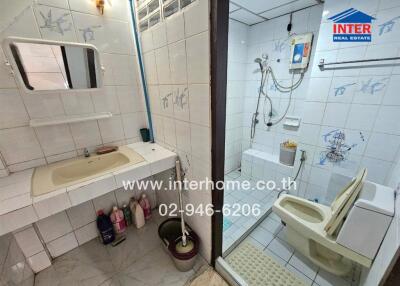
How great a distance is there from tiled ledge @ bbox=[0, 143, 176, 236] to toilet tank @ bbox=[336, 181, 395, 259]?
3.95ft

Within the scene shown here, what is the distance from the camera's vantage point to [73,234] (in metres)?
1.40

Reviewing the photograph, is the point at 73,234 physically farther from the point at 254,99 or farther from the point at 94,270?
the point at 254,99

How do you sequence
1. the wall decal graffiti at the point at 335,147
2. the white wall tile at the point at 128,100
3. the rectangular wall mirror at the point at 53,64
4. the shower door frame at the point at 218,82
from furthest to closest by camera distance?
the wall decal graffiti at the point at 335,147, the white wall tile at the point at 128,100, the rectangular wall mirror at the point at 53,64, the shower door frame at the point at 218,82

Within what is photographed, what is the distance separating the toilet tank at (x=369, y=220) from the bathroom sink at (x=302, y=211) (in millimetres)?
392

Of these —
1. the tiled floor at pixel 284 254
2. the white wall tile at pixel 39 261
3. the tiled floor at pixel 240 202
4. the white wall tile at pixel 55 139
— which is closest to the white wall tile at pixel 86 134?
the white wall tile at pixel 55 139

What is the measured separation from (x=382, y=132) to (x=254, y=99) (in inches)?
54.7

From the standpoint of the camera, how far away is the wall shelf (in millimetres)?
1087

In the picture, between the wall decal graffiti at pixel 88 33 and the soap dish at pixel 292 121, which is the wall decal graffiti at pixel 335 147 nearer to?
the soap dish at pixel 292 121

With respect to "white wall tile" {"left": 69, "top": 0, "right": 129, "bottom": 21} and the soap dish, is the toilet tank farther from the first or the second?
"white wall tile" {"left": 69, "top": 0, "right": 129, "bottom": 21}

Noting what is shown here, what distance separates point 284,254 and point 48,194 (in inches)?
68.2

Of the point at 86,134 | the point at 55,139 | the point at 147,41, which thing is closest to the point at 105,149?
the point at 86,134

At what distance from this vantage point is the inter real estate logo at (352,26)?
1.31 meters

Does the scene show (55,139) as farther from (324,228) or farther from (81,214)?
(324,228)

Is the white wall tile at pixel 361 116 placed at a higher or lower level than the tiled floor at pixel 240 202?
higher
